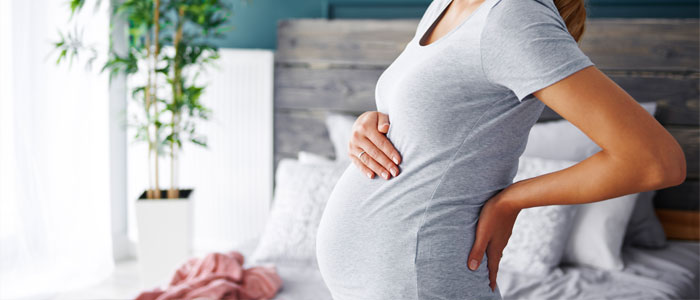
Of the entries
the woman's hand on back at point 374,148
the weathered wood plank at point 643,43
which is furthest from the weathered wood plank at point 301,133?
the woman's hand on back at point 374,148

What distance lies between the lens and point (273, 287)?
5.29 ft

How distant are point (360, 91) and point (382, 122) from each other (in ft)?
5.32

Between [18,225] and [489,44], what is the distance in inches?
92.5

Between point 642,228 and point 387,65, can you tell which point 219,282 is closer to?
point 387,65

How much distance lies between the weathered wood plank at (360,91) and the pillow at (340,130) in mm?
85

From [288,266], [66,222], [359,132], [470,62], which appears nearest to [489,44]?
[470,62]

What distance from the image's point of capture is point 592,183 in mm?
723

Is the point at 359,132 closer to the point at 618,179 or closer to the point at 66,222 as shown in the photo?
the point at 618,179

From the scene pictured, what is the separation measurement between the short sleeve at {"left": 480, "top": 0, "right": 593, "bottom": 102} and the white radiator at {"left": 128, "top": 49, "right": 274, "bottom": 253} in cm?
210

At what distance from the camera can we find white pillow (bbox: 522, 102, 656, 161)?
2.04 m

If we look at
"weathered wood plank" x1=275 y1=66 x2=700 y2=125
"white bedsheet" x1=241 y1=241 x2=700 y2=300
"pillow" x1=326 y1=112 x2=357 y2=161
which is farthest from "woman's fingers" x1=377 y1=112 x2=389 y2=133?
"weathered wood plank" x1=275 y1=66 x2=700 y2=125

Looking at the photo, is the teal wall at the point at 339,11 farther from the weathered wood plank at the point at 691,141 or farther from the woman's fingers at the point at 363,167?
the woman's fingers at the point at 363,167

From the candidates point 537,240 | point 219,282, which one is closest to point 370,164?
point 219,282

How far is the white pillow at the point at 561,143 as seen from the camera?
80.5 inches
